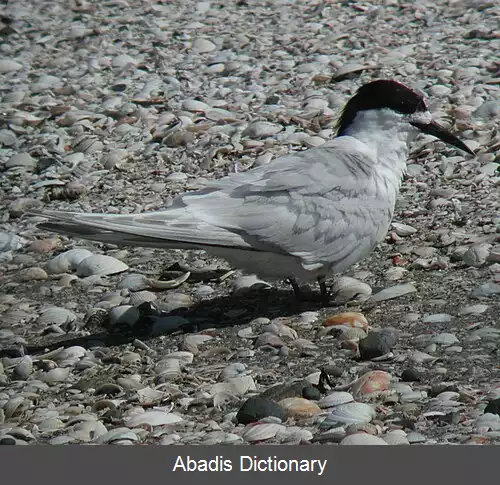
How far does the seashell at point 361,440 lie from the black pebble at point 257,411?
313 millimetres

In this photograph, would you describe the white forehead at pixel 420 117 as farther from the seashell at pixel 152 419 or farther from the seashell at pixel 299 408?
the seashell at pixel 152 419

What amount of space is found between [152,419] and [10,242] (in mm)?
1907

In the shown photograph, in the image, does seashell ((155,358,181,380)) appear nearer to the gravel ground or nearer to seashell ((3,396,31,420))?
Answer: the gravel ground

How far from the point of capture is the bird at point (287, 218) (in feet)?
12.9

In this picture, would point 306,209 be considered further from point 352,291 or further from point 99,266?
point 99,266

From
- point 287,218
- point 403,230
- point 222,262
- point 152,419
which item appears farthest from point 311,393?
point 403,230

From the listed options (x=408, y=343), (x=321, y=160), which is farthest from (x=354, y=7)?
(x=408, y=343)

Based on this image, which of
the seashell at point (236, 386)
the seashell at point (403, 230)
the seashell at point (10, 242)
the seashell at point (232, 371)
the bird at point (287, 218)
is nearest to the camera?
the seashell at point (236, 386)

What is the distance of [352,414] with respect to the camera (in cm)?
323

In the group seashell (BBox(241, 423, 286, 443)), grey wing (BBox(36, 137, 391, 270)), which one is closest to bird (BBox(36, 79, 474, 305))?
grey wing (BBox(36, 137, 391, 270))

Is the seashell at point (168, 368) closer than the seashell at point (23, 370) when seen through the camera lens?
Yes

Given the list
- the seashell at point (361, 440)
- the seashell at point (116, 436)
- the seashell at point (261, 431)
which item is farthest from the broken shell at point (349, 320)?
the seashell at point (116, 436)

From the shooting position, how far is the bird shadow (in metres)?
4.09

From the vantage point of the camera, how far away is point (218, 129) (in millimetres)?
5848
